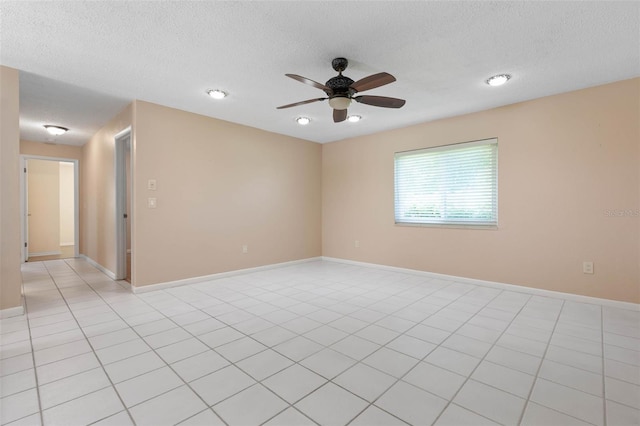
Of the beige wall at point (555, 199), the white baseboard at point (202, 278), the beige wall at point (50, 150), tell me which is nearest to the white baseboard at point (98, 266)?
the white baseboard at point (202, 278)

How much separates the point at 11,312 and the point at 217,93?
3.15 m

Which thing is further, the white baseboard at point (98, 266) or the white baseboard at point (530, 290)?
the white baseboard at point (98, 266)

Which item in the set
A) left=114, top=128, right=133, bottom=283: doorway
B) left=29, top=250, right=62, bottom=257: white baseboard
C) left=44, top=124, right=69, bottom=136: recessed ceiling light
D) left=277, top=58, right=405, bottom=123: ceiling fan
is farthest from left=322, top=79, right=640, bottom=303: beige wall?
left=29, top=250, right=62, bottom=257: white baseboard

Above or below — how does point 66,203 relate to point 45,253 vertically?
above

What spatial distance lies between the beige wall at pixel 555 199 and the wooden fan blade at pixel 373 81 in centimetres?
242

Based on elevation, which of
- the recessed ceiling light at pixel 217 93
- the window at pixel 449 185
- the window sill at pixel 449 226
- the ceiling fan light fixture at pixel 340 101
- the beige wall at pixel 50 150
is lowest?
the window sill at pixel 449 226

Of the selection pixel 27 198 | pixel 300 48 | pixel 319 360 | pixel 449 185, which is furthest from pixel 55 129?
pixel 449 185

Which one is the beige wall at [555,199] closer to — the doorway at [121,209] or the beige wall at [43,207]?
the doorway at [121,209]

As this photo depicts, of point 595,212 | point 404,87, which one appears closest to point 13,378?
point 404,87

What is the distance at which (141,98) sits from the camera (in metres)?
3.67

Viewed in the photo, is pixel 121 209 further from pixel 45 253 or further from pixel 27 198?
pixel 45 253

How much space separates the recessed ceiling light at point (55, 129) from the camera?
485 centimetres

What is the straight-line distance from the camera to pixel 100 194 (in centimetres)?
528

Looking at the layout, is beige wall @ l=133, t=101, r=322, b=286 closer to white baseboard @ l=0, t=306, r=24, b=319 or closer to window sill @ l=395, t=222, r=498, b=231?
white baseboard @ l=0, t=306, r=24, b=319
